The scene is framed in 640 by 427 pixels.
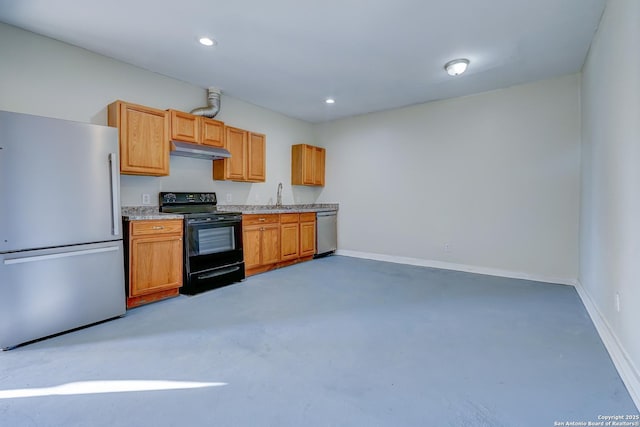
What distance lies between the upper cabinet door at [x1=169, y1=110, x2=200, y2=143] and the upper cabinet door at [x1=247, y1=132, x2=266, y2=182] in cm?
94

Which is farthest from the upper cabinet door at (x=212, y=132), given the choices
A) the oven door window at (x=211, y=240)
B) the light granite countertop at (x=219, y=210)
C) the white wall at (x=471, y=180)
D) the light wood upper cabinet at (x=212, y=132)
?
the white wall at (x=471, y=180)

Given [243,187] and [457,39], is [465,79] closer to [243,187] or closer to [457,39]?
[457,39]

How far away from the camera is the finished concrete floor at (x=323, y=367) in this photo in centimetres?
156

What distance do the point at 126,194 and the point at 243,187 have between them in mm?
1752

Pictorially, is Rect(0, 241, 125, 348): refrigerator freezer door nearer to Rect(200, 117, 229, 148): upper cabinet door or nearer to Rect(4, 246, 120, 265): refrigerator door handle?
Rect(4, 246, 120, 265): refrigerator door handle

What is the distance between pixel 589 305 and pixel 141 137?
487 centimetres

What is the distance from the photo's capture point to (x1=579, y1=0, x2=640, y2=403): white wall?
1.81 metres

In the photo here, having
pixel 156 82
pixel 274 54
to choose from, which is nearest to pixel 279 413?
pixel 274 54

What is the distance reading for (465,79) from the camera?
13.1 ft

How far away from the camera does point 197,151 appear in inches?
152

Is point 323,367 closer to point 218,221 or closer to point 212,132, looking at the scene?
point 218,221

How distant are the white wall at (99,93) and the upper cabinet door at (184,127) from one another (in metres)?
0.36

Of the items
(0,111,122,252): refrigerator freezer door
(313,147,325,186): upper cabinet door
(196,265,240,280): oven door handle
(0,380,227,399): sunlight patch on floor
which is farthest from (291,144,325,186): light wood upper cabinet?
(0,380,227,399): sunlight patch on floor

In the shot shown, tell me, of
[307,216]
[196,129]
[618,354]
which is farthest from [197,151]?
[618,354]
